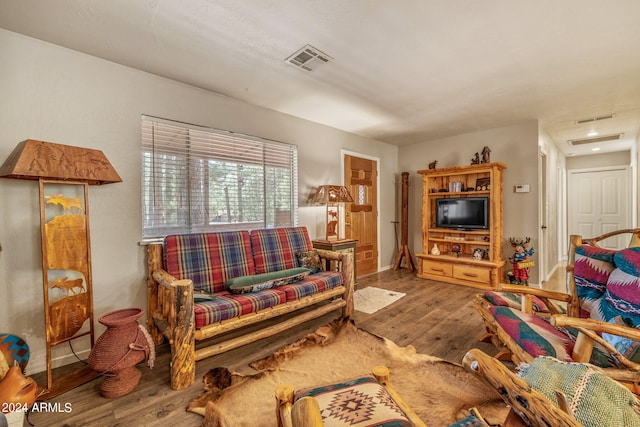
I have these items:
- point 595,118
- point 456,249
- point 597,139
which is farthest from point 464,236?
point 597,139

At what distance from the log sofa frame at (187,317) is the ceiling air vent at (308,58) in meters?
1.94

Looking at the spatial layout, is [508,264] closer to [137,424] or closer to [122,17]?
[137,424]

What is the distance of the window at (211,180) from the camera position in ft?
8.75

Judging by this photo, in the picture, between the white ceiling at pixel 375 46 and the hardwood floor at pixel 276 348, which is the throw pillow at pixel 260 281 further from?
the white ceiling at pixel 375 46

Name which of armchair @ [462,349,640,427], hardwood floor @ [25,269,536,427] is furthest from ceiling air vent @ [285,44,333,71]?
hardwood floor @ [25,269,536,427]

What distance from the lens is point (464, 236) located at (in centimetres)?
471

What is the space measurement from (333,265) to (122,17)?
2.87 meters

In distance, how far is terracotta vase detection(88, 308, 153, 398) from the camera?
1805 millimetres

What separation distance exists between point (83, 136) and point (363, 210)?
3883mm

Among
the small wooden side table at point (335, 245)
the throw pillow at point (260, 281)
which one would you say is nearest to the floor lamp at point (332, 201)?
the small wooden side table at point (335, 245)

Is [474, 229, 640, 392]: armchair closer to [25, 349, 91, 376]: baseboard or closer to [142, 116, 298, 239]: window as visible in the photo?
[142, 116, 298, 239]: window

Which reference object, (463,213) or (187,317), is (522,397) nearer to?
(187,317)

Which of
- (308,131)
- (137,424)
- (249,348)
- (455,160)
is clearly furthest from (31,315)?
(455,160)

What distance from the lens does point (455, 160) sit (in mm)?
4961
